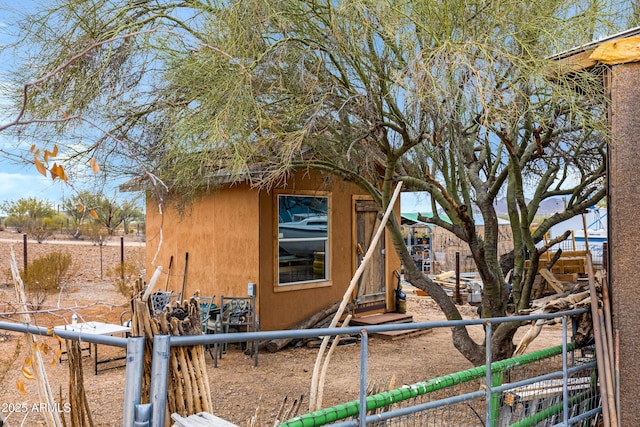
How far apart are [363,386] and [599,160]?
6.27 metres

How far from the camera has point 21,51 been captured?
19.0ft

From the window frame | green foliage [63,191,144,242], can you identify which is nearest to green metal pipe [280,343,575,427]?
green foliage [63,191,144,242]

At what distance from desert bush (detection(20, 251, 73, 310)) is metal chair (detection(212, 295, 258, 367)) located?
554cm


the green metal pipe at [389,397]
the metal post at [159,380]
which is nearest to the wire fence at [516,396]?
the green metal pipe at [389,397]

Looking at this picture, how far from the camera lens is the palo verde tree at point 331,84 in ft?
16.5

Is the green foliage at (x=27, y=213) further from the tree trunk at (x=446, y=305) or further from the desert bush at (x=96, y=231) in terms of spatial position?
the tree trunk at (x=446, y=305)

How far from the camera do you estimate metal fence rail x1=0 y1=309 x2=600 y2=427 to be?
6.40 feet

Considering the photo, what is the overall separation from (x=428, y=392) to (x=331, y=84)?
3.89 m

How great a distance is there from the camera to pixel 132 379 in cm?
193

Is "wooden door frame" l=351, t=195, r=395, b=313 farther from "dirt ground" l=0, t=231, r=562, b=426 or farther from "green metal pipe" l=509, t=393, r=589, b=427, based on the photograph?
"green metal pipe" l=509, t=393, r=589, b=427

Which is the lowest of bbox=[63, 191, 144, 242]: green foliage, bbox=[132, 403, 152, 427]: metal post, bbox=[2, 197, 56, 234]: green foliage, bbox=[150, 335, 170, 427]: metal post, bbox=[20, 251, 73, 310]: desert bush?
bbox=[20, 251, 73, 310]: desert bush

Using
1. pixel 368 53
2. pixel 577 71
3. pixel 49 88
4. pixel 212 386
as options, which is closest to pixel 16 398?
pixel 212 386

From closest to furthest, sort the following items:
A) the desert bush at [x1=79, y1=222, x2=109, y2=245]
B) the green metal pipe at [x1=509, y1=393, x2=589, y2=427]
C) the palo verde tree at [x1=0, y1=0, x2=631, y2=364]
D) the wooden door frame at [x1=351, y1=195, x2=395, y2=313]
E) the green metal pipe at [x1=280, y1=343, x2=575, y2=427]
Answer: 1. the green metal pipe at [x1=280, y1=343, x2=575, y2=427]
2. the green metal pipe at [x1=509, y1=393, x2=589, y2=427]
3. the palo verde tree at [x1=0, y1=0, x2=631, y2=364]
4. the wooden door frame at [x1=351, y1=195, x2=395, y2=313]
5. the desert bush at [x1=79, y1=222, x2=109, y2=245]

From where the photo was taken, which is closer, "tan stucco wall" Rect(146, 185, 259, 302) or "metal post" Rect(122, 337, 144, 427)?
"metal post" Rect(122, 337, 144, 427)
